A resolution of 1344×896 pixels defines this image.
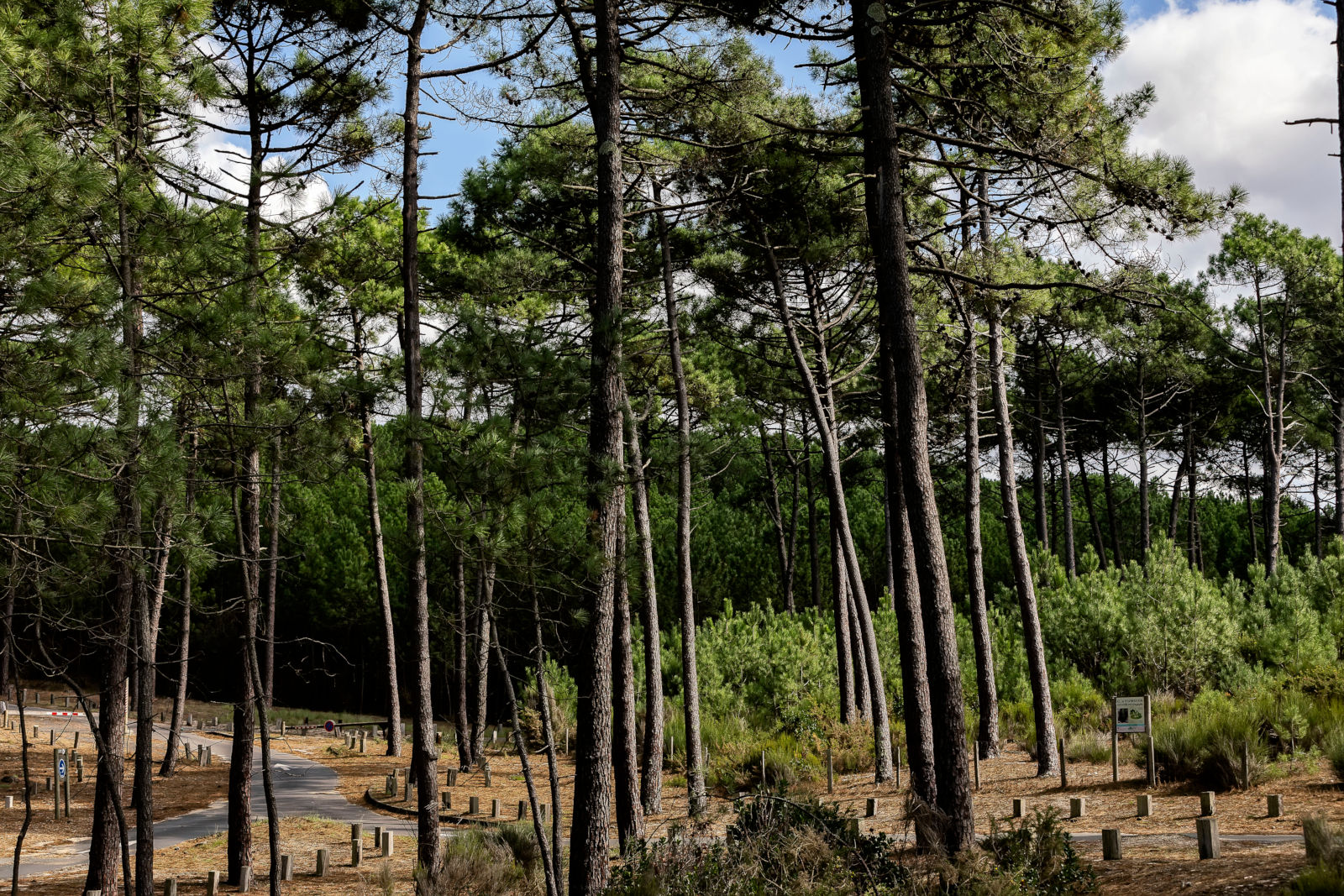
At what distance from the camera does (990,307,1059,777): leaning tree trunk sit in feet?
42.2

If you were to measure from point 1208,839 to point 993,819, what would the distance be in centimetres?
161

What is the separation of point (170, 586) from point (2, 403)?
91.5ft

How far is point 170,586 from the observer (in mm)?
31516

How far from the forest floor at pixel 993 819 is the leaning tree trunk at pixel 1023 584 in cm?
50

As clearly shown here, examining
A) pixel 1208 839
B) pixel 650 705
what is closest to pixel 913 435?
pixel 1208 839

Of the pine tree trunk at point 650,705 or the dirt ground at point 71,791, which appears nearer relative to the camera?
the pine tree trunk at point 650,705

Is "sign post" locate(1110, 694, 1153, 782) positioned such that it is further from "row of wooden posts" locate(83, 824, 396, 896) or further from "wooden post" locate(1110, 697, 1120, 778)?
"row of wooden posts" locate(83, 824, 396, 896)

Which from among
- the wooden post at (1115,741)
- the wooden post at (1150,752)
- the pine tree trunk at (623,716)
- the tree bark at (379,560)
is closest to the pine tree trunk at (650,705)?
the pine tree trunk at (623,716)

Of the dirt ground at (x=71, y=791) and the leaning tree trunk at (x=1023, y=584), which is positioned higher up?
the leaning tree trunk at (x=1023, y=584)

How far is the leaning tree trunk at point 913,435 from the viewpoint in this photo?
7957mm

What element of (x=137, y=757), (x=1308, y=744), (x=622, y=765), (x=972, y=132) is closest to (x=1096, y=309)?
(x=1308, y=744)

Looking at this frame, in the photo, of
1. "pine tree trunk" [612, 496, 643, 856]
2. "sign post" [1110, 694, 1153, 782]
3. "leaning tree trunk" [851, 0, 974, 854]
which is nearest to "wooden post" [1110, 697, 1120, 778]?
"sign post" [1110, 694, 1153, 782]

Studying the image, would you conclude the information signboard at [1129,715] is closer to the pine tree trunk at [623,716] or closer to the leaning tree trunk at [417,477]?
the pine tree trunk at [623,716]

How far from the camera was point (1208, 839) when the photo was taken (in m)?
7.63
